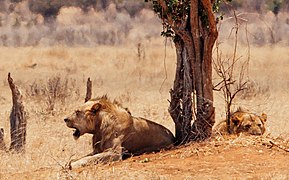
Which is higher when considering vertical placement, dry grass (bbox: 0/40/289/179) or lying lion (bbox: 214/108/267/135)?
lying lion (bbox: 214/108/267/135)

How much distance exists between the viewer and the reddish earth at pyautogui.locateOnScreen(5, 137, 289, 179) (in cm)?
877

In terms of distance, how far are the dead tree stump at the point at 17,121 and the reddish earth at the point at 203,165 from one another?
8.59 ft

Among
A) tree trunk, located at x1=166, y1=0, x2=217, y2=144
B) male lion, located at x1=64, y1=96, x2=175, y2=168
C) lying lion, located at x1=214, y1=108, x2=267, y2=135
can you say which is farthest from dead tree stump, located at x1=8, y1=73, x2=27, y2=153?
lying lion, located at x1=214, y1=108, x2=267, y2=135

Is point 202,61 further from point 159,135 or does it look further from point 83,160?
point 83,160

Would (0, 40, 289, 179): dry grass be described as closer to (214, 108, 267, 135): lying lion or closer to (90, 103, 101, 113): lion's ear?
(90, 103, 101, 113): lion's ear

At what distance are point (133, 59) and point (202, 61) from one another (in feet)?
63.7

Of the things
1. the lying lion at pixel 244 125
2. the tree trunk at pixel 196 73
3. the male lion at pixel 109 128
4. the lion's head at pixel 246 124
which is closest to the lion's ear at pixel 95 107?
the male lion at pixel 109 128

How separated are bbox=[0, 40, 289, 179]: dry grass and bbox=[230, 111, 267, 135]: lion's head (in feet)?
5.36

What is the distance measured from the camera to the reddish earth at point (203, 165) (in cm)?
877

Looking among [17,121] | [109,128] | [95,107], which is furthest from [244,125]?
[17,121]

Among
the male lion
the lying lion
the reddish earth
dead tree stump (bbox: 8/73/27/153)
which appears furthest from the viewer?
dead tree stump (bbox: 8/73/27/153)

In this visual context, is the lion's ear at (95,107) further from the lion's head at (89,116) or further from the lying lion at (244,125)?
the lying lion at (244,125)

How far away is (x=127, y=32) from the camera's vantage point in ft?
141

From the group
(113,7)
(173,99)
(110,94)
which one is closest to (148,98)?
(110,94)
